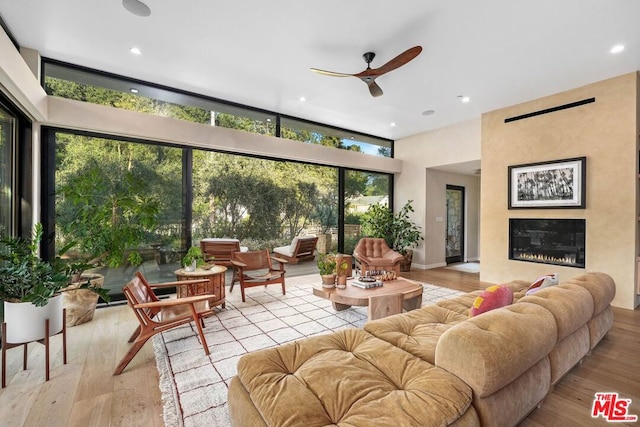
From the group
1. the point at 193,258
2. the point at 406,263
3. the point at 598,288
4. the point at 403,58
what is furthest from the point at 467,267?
the point at 193,258

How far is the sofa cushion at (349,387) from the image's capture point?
1100 millimetres

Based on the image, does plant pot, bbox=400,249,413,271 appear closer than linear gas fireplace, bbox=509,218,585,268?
No

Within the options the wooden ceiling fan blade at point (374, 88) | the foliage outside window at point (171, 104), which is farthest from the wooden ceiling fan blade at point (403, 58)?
the foliage outside window at point (171, 104)

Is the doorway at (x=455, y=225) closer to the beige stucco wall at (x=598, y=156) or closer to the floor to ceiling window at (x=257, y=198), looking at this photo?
the beige stucco wall at (x=598, y=156)

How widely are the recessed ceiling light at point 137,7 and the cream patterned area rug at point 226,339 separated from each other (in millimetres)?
3171

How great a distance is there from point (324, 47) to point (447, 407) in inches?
135

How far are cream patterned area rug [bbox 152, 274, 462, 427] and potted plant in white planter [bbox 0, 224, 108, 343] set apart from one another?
0.88 meters

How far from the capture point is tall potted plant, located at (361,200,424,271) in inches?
254

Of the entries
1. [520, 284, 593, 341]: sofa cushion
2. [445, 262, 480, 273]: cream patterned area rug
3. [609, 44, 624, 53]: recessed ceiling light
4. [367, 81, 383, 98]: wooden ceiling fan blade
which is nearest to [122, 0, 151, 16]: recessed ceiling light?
[367, 81, 383, 98]: wooden ceiling fan blade

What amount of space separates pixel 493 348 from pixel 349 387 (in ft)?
2.22

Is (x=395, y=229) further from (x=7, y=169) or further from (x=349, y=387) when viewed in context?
(x=7, y=169)

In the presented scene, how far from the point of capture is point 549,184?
4.46 meters

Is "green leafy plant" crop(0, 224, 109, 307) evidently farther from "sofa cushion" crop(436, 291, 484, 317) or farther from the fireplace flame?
the fireplace flame

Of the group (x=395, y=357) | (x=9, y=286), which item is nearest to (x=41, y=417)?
(x=9, y=286)
